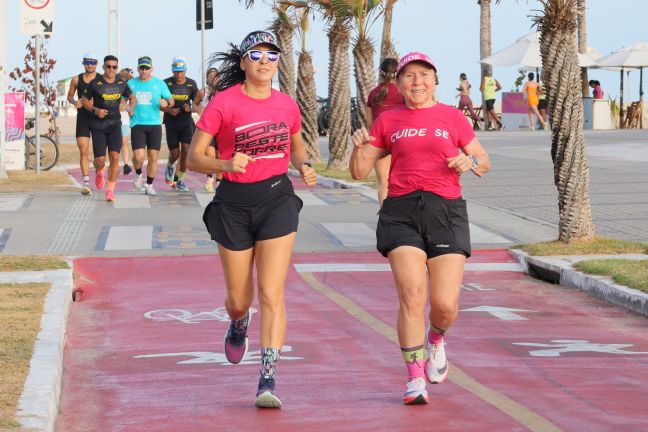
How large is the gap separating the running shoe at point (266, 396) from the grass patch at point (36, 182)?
53.3 feet

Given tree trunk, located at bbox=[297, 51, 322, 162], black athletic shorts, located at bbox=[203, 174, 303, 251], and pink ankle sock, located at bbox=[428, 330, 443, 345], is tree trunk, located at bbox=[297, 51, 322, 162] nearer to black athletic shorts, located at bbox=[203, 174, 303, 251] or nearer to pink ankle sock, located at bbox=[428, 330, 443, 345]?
pink ankle sock, located at bbox=[428, 330, 443, 345]

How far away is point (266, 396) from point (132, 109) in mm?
14244

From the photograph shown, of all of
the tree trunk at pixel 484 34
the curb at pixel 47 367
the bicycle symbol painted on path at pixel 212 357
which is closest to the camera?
the curb at pixel 47 367

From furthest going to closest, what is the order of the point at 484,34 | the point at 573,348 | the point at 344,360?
the point at 484,34
the point at 573,348
the point at 344,360

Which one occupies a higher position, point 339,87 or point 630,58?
point 630,58

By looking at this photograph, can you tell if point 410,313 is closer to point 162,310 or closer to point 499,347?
point 499,347

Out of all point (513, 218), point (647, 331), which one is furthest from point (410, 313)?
point (513, 218)

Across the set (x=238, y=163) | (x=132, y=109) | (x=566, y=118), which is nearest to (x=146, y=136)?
(x=132, y=109)

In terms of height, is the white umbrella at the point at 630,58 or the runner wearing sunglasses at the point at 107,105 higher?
the white umbrella at the point at 630,58

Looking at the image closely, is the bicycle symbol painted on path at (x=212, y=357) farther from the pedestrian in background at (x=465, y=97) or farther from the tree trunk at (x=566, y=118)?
the pedestrian in background at (x=465, y=97)

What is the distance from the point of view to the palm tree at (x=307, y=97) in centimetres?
3212

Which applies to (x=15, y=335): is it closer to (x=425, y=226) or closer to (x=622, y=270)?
(x=425, y=226)

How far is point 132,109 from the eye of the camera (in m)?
21.2

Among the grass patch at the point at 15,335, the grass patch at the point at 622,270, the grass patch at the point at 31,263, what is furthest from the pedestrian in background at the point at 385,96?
the grass patch at the point at 15,335
